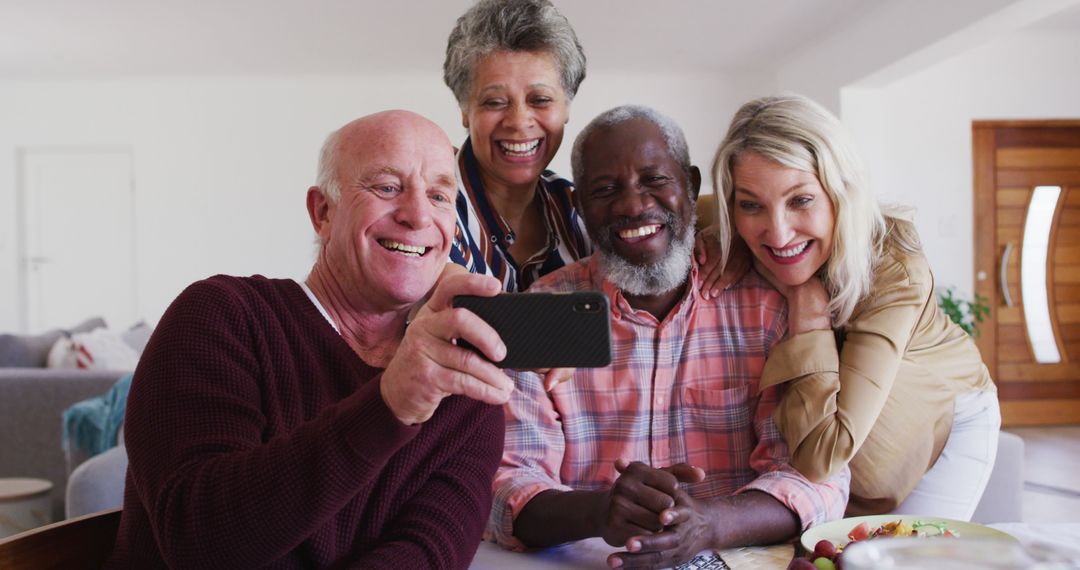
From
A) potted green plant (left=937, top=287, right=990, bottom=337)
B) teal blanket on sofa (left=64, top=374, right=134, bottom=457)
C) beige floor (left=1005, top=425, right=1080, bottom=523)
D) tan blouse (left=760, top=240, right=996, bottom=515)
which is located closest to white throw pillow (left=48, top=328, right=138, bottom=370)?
teal blanket on sofa (left=64, top=374, right=134, bottom=457)

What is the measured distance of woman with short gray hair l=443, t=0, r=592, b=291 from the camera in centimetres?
209

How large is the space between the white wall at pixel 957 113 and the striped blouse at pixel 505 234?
5.50 meters

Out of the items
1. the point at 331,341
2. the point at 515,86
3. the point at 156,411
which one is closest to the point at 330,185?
the point at 331,341

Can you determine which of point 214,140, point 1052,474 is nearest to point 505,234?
point 1052,474

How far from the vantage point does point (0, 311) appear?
859 cm

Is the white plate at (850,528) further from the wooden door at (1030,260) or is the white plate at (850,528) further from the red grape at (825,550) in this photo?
the wooden door at (1030,260)

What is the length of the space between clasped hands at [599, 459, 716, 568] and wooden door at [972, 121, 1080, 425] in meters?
6.57

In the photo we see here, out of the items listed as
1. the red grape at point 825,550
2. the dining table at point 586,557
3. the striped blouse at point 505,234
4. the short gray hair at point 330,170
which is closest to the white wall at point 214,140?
the striped blouse at point 505,234

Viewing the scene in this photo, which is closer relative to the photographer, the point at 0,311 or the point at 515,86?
the point at 515,86

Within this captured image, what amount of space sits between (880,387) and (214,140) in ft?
26.2

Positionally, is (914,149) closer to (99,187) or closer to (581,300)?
(581,300)

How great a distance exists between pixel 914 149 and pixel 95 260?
24.5 ft

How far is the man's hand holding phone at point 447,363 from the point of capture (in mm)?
921

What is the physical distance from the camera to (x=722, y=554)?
1.38m
